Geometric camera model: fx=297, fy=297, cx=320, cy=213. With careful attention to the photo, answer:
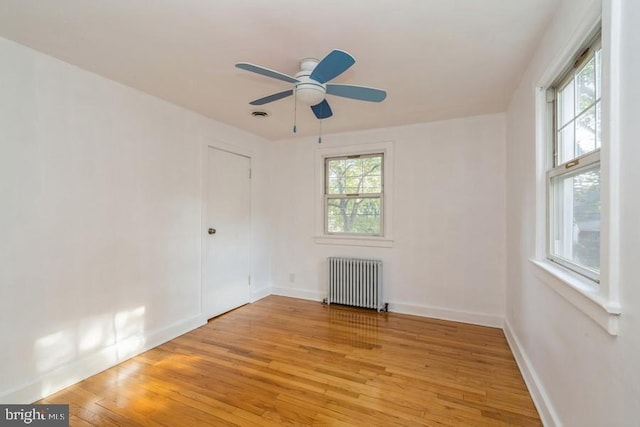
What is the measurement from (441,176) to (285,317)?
258 cm

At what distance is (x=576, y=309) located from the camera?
1.44m

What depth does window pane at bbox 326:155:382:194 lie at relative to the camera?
4.04 m

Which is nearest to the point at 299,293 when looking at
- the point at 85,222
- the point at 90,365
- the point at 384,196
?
the point at 384,196

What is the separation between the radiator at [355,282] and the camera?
12.6 ft

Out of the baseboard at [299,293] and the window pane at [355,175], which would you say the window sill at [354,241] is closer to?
the window pane at [355,175]

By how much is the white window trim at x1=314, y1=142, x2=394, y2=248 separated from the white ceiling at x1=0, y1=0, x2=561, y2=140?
1.13 metres

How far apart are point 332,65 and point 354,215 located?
267cm

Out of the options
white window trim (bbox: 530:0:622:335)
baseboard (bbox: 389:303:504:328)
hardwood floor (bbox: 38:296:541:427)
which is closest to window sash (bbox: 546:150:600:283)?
white window trim (bbox: 530:0:622:335)

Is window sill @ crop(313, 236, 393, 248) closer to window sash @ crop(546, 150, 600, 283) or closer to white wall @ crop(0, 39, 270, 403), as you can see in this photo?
white wall @ crop(0, 39, 270, 403)

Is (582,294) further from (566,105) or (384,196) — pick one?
(384,196)

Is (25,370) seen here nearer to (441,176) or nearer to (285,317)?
(285,317)

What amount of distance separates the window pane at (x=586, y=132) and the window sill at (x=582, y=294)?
650 mm

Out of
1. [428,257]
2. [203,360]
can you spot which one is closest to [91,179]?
[203,360]

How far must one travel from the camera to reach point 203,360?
261cm
